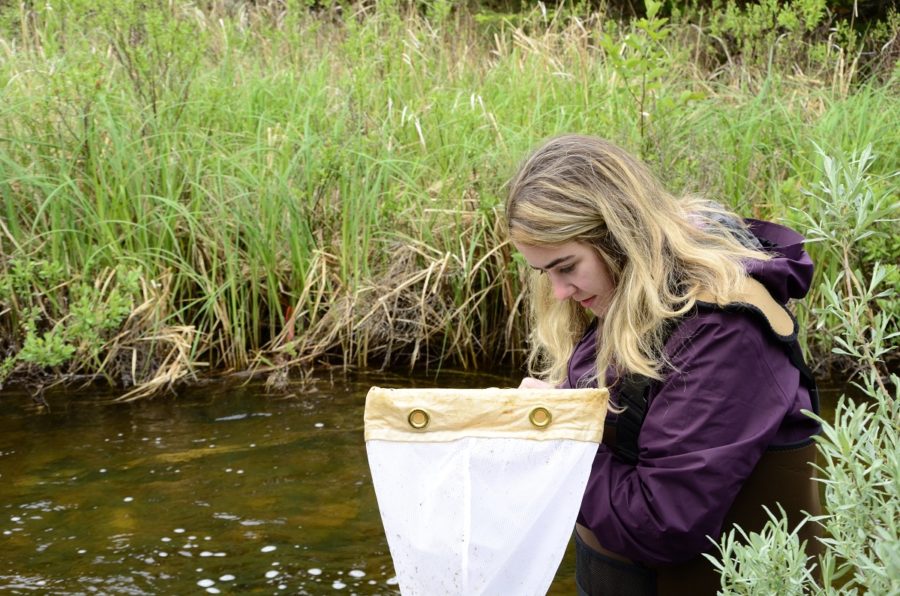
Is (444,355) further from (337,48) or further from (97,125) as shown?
(337,48)

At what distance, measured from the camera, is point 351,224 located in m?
5.59

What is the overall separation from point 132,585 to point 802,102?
4.61 metres

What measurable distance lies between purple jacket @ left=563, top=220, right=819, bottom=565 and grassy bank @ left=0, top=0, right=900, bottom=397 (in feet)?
9.39

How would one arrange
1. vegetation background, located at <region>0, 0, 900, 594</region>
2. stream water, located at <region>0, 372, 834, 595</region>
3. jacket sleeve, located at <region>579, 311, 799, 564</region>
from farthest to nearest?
1. vegetation background, located at <region>0, 0, 900, 594</region>
2. stream water, located at <region>0, 372, 834, 595</region>
3. jacket sleeve, located at <region>579, 311, 799, 564</region>

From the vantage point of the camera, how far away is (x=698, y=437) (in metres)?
2.08

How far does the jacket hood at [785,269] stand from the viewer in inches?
87.4

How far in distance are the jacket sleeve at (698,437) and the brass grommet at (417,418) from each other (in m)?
0.47

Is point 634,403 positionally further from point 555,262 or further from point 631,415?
point 555,262

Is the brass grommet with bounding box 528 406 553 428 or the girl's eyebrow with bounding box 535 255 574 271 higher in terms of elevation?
the girl's eyebrow with bounding box 535 255 574 271

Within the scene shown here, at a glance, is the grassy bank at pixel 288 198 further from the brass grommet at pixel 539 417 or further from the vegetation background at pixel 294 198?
the brass grommet at pixel 539 417

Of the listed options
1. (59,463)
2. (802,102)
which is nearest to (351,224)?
(59,463)

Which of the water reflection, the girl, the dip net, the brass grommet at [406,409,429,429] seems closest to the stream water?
the water reflection

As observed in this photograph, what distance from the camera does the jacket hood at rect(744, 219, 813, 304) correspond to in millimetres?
2219

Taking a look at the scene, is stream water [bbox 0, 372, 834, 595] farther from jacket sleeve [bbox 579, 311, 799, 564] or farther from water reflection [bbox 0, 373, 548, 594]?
jacket sleeve [bbox 579, 311, 799, 564]
